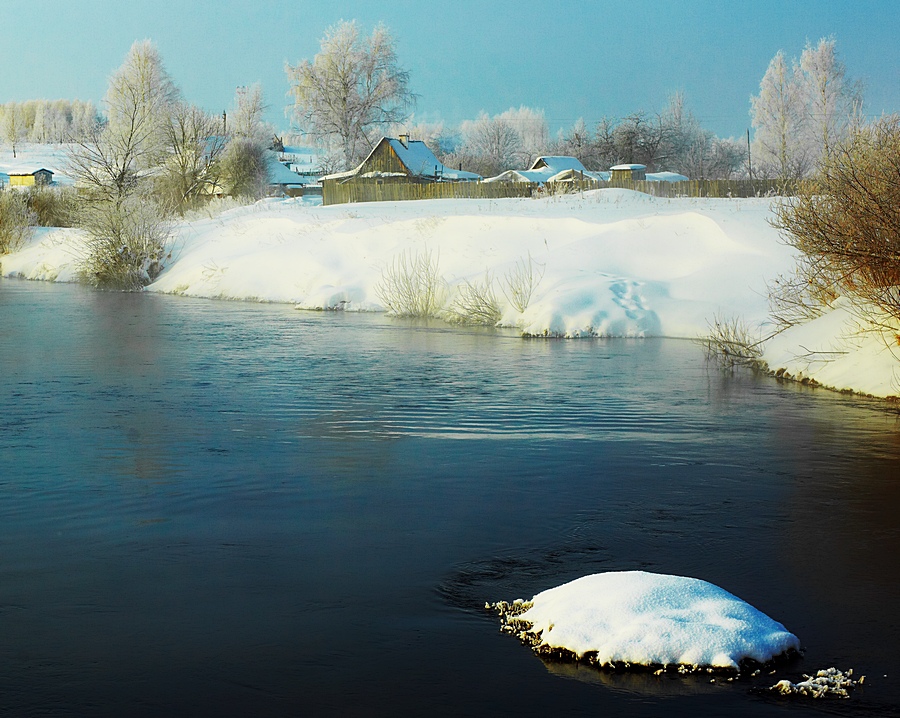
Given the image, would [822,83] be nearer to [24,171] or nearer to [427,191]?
[427,191]

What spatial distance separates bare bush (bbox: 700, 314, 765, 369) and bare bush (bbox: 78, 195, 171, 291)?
22942 mm

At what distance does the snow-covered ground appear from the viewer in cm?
2058

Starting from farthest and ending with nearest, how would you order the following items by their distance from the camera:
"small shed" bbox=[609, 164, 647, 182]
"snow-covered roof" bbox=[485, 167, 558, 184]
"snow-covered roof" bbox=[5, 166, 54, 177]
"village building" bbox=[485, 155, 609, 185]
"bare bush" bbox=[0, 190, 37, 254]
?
"snow-covered roof" bbox=[5, 166, 54, 177]
"village building" bbox=[485, 155, 609, 185]
"snow-covered roof" bbox=[485, 167, 558, 184]
"small shed" bbox=[609, 164, 647, 182]
"bare bush" bbox=[0, 190, 37, 254]

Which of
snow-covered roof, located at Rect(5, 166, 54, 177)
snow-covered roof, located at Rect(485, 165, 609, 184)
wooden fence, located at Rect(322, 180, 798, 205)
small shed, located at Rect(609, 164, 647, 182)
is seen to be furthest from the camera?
snow-covered roof, located at Rect(5, 166, 54, 177)

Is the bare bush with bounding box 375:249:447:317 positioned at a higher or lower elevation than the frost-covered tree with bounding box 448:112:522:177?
lower

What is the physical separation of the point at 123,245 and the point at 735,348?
24.5m

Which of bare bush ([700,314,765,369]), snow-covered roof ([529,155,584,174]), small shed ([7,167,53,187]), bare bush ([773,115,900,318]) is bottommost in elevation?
bare bush ([700,314,765,369])

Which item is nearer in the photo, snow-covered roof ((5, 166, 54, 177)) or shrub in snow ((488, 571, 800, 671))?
shrub in snow ((488, 571, 800, 671))

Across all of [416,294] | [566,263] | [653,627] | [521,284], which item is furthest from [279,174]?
[653,627]

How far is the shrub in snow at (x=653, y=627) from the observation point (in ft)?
19.7

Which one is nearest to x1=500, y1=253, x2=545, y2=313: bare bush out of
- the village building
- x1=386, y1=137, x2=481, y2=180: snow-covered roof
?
x1=386, y1=137, x2=481, y2=180: snow-covered roof

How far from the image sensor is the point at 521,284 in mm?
23828

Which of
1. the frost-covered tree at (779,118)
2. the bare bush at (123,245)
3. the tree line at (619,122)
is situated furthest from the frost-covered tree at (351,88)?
the bare bush at (123,245)

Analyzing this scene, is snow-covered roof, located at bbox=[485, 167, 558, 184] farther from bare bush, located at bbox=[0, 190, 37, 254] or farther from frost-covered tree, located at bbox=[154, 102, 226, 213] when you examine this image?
bare bush, located at bbox=[0, 190, 37, 254]
